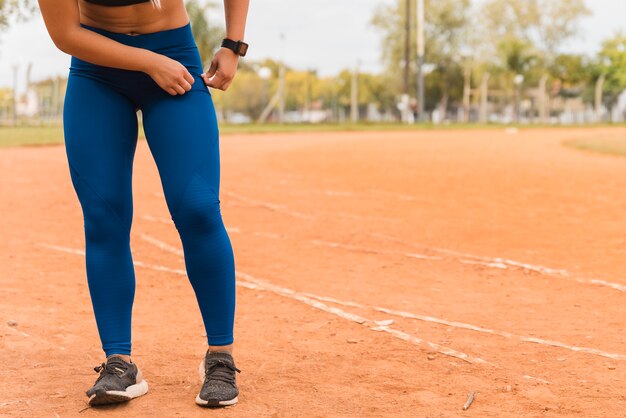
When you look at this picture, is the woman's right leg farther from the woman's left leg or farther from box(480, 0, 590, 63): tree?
box(480, 0, 590, 63): tree

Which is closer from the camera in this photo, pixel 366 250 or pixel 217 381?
pixel 217 381

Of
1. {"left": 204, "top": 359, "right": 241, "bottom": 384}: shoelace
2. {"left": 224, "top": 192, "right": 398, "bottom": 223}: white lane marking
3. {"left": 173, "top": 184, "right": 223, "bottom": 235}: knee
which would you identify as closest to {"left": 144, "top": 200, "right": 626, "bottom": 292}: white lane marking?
{"left": 224, "top": 192, "right": 398, "bottom": 223}: white lane marking

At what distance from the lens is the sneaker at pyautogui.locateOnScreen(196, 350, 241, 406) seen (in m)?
2.91

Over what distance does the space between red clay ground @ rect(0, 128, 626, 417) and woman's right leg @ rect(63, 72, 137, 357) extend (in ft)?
1.03

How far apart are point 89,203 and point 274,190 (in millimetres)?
7115

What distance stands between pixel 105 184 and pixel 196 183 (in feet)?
1.06

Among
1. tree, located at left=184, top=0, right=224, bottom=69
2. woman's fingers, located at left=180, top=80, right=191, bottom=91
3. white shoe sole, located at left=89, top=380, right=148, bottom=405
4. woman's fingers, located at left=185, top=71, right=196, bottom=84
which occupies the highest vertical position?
tree, located at left=184, top=0, right=224, bottom=69

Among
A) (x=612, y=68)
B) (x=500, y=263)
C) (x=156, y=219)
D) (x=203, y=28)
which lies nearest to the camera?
(x=500, y=263)

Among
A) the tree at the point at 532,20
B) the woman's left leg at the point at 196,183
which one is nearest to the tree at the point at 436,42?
the tree at the point at 532,20

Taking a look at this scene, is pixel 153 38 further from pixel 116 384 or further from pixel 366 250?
pixel 366 250

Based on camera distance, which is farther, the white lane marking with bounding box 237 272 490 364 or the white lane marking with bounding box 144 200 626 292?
the white lane marking with bounding box 144 200 626 292

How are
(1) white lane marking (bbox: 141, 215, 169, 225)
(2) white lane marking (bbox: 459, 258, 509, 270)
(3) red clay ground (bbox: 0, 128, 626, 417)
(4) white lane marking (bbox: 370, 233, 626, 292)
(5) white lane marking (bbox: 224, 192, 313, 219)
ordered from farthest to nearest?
(5) white lane marking (bbox: 224, 192, 313, 219), (1) white lane marking (bbox: 141, 215, 169, 225), (2) white lane marking (bbox: 459, 258, 509, 270), (4) white lane marking (bbox: 370, 233, 626, 292), (3) red clay ground (bbox: 0, 128, 626, 417)

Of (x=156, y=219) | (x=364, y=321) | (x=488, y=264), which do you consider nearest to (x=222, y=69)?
(x=364, y=321)

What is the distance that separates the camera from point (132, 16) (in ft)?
9.53
